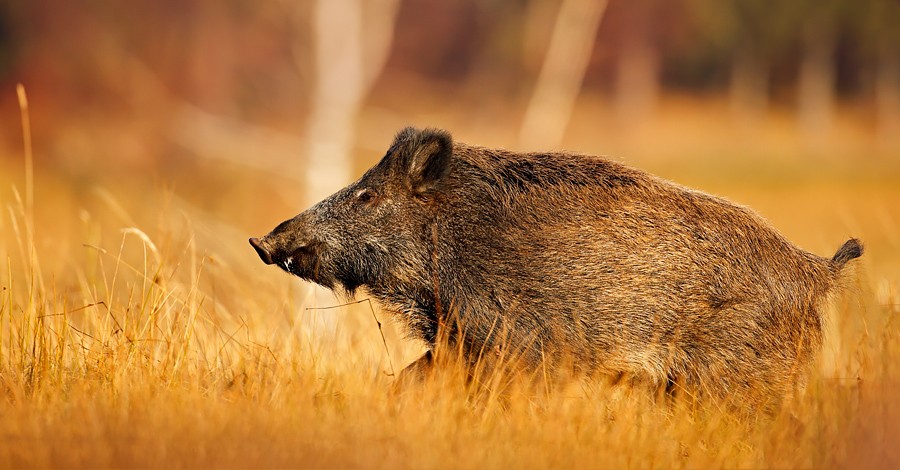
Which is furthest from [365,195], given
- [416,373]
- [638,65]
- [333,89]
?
[638,65]

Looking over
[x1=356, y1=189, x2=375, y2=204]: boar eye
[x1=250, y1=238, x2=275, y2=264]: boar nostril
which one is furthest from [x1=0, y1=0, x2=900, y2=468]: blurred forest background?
[x1=356, y1=189, x2=375, y2=204]: boar eye

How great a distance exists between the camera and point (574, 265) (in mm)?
4930

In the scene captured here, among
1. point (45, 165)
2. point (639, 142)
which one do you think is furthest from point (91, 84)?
point (639, 142)

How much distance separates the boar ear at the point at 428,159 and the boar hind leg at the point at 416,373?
0.89 metres

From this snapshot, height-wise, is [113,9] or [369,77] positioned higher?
[113,9]

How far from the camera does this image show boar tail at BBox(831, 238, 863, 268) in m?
5.28

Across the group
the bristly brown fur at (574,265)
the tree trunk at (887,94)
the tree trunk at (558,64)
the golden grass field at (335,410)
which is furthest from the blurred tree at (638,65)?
the bristly brown fur at (574,265)

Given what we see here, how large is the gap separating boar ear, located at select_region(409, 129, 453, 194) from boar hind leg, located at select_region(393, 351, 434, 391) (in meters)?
0.89

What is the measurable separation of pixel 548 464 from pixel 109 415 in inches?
66.0

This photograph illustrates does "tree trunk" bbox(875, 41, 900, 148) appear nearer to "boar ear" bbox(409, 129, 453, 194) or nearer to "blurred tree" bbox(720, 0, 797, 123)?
"blurred tree" bbox(720, 0, 797, 123)

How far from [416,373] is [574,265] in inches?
37.1

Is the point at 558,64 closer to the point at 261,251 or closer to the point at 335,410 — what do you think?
the point at 261,251

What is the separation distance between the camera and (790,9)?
3519 cm

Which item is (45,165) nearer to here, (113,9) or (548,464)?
(113,9)
